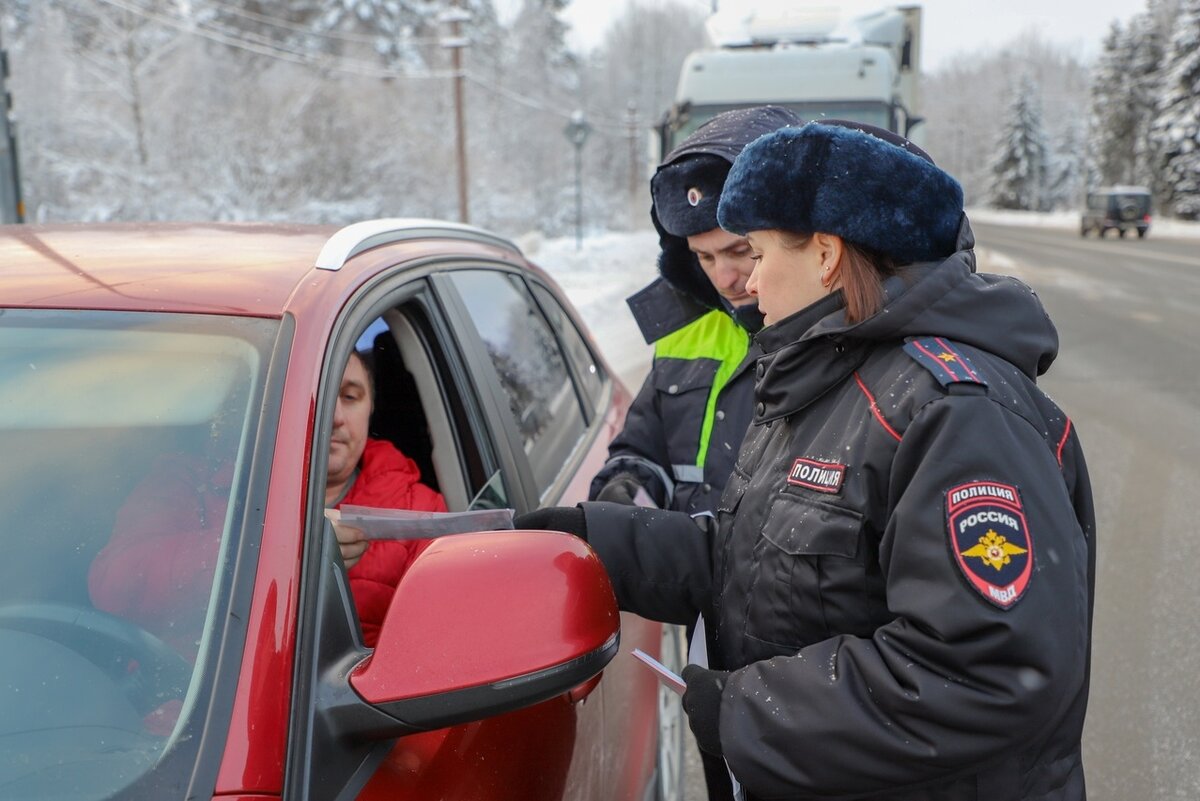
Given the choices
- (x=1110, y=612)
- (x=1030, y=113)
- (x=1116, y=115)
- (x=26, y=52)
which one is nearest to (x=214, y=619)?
(x=1110, y=612)

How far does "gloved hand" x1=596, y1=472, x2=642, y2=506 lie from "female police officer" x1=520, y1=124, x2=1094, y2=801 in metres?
0.63

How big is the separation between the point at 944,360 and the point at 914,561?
0.85 ft

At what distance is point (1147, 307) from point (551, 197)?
105ft

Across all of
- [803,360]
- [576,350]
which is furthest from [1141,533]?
[803,360]

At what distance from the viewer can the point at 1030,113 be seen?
71562 millimetres

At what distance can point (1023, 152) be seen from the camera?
2862 inches

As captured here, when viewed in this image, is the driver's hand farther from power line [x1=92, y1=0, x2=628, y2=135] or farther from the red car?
power line [x1=92, y1=0, x2=628, y2=135]

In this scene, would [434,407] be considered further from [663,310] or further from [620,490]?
[663,310]

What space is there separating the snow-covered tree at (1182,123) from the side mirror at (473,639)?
48.9 m

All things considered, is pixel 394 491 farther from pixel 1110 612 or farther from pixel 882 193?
pixel 1110 612

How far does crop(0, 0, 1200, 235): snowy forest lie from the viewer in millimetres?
28297

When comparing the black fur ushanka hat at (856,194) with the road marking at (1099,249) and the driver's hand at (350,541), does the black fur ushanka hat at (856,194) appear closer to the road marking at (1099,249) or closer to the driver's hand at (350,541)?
the driver's hand at (350,541)

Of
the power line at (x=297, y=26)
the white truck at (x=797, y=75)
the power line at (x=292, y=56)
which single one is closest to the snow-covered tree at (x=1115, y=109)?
the power line at (x=297, y=26)

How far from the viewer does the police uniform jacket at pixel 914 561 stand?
1179 millimetres
